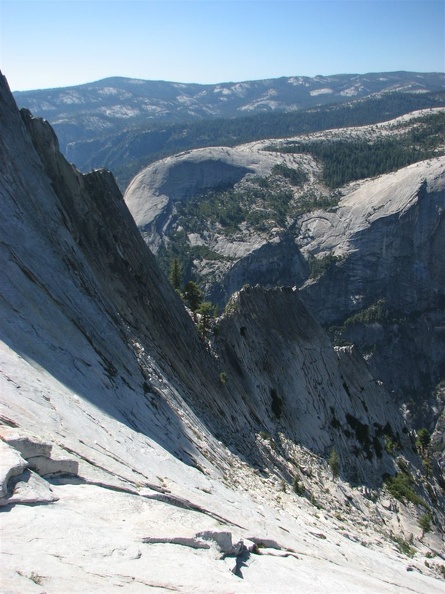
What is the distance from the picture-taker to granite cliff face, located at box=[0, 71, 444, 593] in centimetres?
1243

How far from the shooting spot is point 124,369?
1088 inches

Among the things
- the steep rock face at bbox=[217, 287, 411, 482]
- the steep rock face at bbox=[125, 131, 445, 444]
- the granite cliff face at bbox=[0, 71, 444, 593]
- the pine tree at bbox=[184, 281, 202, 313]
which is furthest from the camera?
the steep rock face at bbox=[125, 131, 445, 444]

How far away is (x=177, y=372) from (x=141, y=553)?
22.8 metres

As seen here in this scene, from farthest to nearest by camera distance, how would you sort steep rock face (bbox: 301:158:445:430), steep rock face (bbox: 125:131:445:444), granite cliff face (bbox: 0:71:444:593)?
steep rock face (bbox: 125:131:445:444) < steep rock face (bbox: 301:158:445:430) < granite cliff face (bbox: 0:71:444:593)

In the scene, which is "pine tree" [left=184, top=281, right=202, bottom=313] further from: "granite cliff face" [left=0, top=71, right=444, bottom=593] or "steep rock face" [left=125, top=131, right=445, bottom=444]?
"steep rock face" [left=125, top=131, right=445, bottom=444]

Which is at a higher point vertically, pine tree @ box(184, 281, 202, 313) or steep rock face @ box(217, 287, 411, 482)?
pine tree @ box(184, 281, 202, 313)

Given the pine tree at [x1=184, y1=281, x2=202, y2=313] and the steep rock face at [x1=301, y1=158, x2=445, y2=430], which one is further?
the steep rock face at [x1=301, y1=158, x2=445, y2=430]

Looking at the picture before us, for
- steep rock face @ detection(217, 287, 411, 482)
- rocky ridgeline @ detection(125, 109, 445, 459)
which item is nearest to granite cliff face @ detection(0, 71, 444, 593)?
steep rock face @ detection(217, 287, 411, 482)

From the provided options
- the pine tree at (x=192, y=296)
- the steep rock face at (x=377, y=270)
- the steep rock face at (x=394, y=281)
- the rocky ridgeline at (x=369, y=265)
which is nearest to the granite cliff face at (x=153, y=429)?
the pine tree at (x=192, y=296)

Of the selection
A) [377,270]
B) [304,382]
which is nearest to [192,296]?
[304,382]

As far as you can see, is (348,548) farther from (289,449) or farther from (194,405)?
(289,449)

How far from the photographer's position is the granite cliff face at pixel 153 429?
12.4 meters

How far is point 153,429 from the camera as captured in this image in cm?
2573

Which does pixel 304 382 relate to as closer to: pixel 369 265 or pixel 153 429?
pixel 153 429
